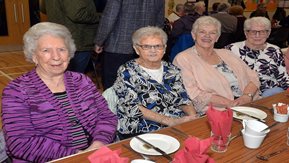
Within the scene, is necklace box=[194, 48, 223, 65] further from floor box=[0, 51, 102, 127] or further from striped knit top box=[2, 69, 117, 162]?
floor box=[0, 51, 102, 127]

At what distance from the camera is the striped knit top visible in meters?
1.60

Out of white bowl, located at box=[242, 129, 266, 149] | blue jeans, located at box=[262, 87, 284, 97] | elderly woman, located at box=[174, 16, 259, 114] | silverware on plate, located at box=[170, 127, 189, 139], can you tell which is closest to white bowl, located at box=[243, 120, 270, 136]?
white bowl, located at box=[242, 129, 266, 149]

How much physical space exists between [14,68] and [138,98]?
426 centimetres

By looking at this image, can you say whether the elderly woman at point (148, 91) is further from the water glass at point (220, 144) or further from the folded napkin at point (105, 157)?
the folded napkin at point (105, 157)

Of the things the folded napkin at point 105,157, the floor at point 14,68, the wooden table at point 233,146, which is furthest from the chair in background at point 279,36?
the folded napkin at point 105,157

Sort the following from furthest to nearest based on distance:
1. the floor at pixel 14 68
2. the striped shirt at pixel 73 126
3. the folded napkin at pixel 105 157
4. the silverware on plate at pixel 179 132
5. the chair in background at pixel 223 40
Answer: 1. the floor at pixel 14 68
2. the chair in background at pixel 223 40
3. the striped shirt at pixel 73 126
4. the silverware on plate at pixel 179 132
5. the folded napkin at pixel 105 157

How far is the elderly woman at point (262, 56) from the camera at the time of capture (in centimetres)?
286

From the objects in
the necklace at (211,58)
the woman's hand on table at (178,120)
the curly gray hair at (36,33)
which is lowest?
the woman's hand on table at (178,120)

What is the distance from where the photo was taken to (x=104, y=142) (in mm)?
1808

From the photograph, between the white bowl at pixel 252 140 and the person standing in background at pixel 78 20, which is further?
the person standing in background at pixel 78 20

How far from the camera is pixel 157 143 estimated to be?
146 centimetres

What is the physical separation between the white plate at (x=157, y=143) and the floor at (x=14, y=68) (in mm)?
3204

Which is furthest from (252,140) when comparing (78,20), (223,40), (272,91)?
(223,40)

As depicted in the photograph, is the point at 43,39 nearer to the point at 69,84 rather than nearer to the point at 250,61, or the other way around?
the point at 69,84
